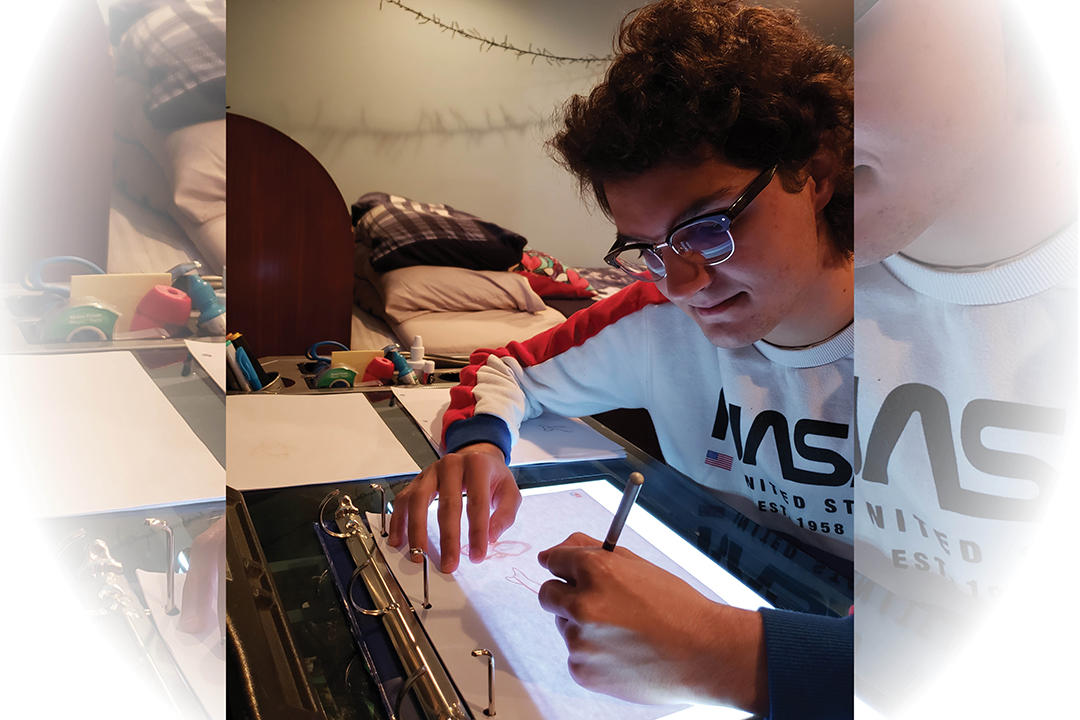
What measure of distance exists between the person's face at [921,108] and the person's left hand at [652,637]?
0.30 metres

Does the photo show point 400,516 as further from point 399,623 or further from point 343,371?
point 343,371

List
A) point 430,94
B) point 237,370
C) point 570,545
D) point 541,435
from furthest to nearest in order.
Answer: point 430,94, point 237,370, point 541,435, point 570,545

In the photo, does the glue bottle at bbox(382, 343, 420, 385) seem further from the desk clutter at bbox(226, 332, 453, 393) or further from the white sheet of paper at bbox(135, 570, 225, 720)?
the white sheet of paper at bbox(135, 570, 225, 720)

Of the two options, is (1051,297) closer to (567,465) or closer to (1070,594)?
(1070,594)

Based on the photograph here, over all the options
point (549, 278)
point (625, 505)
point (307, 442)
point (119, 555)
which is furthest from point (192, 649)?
point (549, 278)

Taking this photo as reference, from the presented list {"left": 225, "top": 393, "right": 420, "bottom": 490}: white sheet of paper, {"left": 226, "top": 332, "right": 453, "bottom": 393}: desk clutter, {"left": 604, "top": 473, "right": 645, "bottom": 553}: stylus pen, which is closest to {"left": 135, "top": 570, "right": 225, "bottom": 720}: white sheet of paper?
{"left": 604, "top": 473, "right": 645, "bottom": 553}: stylus pen

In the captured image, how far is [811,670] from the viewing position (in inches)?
14.5

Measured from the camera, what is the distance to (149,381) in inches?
5.0

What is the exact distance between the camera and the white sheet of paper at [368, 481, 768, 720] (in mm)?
371

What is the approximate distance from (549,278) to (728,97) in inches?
71.0

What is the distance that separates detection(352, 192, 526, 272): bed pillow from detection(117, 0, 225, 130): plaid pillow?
210 centimetres

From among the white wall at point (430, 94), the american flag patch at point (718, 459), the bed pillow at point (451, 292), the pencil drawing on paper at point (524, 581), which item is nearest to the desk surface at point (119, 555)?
the pencil drawing on paper at point (524, 581)

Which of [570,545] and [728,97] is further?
[728,97]

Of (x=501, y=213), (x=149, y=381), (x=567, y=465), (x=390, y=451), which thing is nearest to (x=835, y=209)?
(x=567, y=465)
